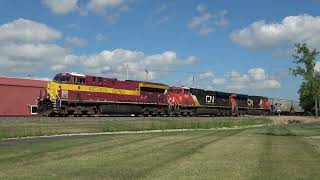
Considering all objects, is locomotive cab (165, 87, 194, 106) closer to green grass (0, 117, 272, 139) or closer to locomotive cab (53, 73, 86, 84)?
green grass (0, 117, 272, 139)

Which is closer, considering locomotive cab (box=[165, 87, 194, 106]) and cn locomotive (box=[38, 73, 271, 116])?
cn locomotive (box=[38, 73, 271, 116])

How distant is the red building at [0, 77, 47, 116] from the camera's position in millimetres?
52844

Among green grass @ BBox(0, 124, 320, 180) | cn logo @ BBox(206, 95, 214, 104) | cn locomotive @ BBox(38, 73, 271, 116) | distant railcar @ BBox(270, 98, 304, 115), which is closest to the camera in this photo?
green grass @ BBox(0, 124, 320, 180)

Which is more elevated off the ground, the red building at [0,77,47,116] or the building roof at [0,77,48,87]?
the building roof at [0,77,48,87]

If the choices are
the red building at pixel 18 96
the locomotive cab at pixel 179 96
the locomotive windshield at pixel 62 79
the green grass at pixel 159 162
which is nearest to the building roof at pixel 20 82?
the red building at pixel 18 96

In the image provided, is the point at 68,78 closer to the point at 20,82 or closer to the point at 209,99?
the point at 20,82

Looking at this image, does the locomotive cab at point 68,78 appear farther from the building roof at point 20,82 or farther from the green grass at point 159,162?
the green grass at point 159,162

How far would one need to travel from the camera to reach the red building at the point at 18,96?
173 feet

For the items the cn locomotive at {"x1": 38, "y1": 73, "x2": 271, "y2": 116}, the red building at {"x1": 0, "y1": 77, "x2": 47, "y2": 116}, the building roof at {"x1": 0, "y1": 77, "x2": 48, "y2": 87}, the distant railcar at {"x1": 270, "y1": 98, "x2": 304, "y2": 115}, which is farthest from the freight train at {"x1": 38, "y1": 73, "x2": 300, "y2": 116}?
the distant railcar at {"x1": 270, "y1": 98, "x2": 304, "y2": 115}

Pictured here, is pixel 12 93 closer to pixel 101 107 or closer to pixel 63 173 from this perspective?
pixel 101 107

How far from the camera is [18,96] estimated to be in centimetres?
5459

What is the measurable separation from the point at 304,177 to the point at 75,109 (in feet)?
102

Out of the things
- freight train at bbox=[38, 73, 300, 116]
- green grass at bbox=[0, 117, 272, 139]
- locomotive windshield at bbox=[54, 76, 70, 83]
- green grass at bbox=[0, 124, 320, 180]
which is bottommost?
green grass at bbox=[0, 124, 320, 180]

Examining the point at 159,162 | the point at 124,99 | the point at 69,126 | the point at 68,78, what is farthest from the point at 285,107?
the point at 159,162
